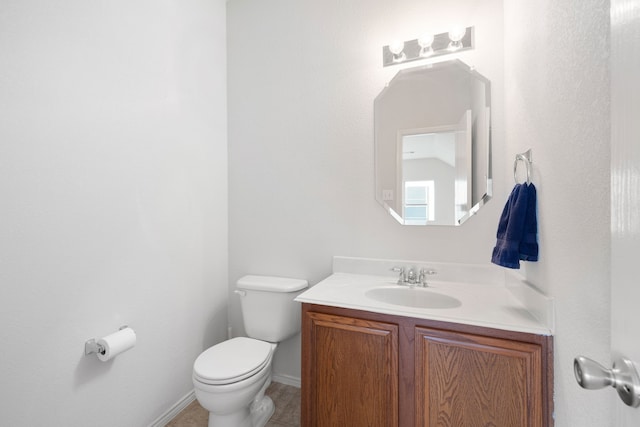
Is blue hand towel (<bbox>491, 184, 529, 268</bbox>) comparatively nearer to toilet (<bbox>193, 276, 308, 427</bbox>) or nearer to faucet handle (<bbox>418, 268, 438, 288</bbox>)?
faucet handle (<bbox>418, 268, 438, 288</bbox>)

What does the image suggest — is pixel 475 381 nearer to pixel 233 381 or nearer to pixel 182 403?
pixel 233 381

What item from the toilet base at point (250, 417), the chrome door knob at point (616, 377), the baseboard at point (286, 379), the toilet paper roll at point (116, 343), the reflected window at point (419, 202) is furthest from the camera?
the baseboard at point (286, 379)

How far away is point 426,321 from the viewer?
1.17 metres

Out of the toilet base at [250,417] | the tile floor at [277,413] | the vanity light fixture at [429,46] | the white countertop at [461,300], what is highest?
the vanity light fixture at [429,46]

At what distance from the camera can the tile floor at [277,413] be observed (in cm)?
163

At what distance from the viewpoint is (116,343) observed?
127 cm

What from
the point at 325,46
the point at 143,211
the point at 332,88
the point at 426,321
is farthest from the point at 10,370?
the point at 325,46

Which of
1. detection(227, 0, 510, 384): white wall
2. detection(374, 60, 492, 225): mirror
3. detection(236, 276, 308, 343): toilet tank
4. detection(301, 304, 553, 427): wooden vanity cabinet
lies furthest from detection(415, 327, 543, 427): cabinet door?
detection(236, 276, 308, 343): toilet tank

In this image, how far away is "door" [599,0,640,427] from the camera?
39 centimetres

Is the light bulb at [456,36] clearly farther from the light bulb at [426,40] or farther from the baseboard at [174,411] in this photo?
the baseboard at [174,411]

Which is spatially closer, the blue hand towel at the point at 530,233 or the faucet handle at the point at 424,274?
the blue hand towel at the point at 530,233

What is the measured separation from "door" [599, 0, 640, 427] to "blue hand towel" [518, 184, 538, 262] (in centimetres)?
78

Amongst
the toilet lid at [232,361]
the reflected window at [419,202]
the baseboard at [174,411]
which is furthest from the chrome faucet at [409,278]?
the baseboard at [174,411]

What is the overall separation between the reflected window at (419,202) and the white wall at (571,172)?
539mm
